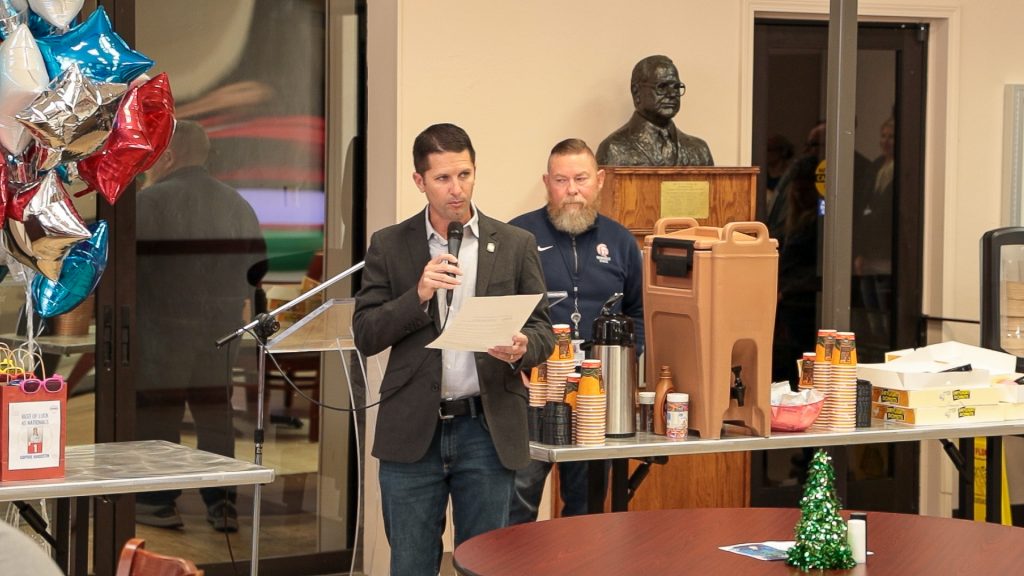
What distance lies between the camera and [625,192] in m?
5.84

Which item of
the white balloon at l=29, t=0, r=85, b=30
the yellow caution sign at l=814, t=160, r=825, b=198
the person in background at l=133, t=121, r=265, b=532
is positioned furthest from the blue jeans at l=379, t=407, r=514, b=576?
the yellow caution sign at l=814, t=160, r=825, b=198

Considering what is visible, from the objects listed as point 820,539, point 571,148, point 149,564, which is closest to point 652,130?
point 571,148

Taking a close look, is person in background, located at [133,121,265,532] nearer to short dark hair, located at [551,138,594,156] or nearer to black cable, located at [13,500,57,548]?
short dark hair, located at [551,138,594,156]

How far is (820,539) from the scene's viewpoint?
285cm

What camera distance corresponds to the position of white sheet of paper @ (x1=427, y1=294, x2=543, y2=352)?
3506 millimetres

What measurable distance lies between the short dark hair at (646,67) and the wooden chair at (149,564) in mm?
3935

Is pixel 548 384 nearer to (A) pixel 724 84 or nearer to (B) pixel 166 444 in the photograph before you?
(B) pixel 166 444

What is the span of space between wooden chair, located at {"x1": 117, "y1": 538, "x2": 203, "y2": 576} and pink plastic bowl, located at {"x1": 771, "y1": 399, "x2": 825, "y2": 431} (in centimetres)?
245

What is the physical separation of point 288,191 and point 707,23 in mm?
1981

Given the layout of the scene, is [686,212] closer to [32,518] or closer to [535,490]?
[535,490]

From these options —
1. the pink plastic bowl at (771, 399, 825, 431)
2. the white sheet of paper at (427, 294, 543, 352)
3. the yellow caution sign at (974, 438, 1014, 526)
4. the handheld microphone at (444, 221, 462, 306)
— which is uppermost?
the handheld microphone at (444, 221, 462, 306)

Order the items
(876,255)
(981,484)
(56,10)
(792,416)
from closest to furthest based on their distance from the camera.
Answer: (56,10) < (792,416) < (981,484) < (876,255)

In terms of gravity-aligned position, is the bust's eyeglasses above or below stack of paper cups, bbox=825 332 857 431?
above

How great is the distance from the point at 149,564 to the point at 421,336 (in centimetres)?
146
